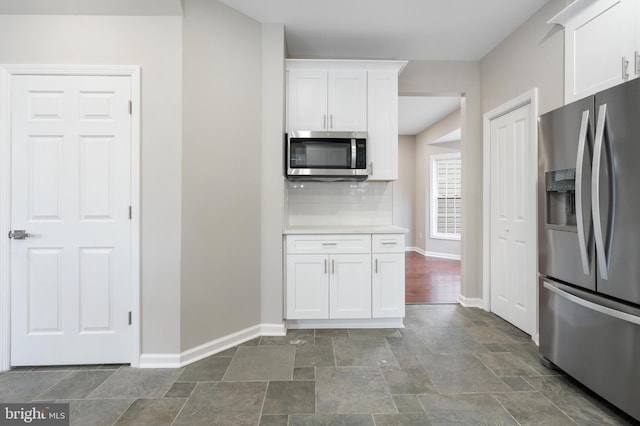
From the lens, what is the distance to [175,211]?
216 centimetres

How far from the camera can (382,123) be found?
2943 millimetres

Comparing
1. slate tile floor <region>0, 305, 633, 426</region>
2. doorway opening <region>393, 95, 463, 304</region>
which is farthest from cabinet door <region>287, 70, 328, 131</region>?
doorway opening <region>393, 95, 463, 304</region>

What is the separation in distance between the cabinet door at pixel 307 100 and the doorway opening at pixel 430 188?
7.95 ft

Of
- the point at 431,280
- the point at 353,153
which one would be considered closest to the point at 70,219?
the point at 353,153

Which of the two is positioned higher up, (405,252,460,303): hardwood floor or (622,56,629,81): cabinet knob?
(622,56,629,81): cabinet knob

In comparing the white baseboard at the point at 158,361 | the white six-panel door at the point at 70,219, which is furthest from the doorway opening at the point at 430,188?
the white six-panel door at the point at 70,219

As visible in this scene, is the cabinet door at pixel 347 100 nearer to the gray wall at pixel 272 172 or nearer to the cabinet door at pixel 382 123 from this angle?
the cabinet door at pixel 382 123

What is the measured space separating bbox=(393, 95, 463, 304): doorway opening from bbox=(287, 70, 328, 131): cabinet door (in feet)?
7.95

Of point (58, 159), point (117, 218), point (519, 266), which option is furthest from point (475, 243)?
point (58, 159)

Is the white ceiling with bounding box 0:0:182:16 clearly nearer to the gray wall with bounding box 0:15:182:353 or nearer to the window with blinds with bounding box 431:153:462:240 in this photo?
the gray wall with bounding box 0:15:182:353

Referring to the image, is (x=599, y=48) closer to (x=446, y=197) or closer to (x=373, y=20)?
(x=373, y=20)

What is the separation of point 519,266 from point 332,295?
→ 71.8 inches

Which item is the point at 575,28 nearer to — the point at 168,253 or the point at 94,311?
the point at 168,253

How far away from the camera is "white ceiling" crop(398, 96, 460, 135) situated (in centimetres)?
479
